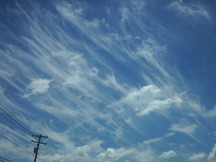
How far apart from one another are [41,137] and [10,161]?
496 inches

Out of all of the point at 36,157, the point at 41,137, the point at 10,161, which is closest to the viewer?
the point at 10,161

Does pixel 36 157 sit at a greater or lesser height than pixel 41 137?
lesser

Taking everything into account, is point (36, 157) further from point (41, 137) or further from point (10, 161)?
point (10, 161)

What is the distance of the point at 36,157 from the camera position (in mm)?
40969

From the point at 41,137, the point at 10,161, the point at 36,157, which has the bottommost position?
the point at 10,161

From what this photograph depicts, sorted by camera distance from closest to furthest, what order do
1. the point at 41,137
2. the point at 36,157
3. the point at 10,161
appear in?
the point at 10,161 < the point at 36,157 < the point at 41,137

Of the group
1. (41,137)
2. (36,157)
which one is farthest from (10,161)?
(41,137)

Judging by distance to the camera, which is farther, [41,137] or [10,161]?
[41,137]

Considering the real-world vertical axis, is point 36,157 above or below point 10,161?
above

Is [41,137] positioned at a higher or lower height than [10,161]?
higher

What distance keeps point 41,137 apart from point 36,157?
4.99 metres

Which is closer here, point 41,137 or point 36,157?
point 36,157

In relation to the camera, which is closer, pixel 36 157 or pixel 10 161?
pixel 10 161

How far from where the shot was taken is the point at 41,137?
45.3 meters
